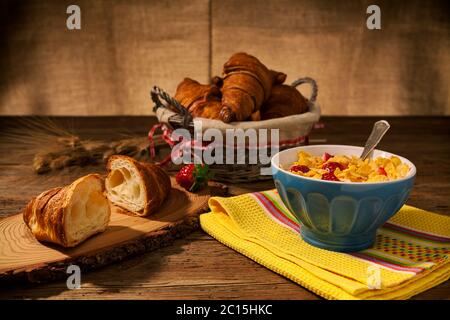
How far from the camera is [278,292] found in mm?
880

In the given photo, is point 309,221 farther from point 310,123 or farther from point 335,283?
point 310,123

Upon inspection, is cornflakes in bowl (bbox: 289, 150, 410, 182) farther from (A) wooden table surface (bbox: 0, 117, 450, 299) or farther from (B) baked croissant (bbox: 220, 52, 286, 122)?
(B) baked croissant (bbox: 220, 52, 286, 122)

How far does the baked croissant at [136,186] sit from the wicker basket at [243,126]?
21 cm

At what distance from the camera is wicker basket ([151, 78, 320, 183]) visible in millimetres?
1367

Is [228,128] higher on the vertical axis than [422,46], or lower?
lower

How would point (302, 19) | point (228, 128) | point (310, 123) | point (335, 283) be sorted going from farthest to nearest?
point (302, 19), point (310, 123), point (228, 128), point (335, 283)

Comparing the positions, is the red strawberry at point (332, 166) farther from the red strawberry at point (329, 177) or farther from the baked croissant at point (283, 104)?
the baked croissant at point (283, 104)

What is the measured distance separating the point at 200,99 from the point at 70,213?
61cm

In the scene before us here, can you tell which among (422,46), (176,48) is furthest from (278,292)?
(422,46)

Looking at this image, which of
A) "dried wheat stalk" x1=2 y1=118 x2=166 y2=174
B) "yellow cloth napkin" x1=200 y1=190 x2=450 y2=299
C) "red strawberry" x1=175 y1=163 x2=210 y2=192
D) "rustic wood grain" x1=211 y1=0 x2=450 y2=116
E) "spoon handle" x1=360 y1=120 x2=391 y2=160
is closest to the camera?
"yellow cloth napkin" x1=200 y1=190 x2=450 y2=299

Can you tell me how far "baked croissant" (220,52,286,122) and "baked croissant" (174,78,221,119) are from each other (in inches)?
1.3

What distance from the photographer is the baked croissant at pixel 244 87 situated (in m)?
1.38

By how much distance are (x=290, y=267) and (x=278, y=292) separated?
0.20 feet

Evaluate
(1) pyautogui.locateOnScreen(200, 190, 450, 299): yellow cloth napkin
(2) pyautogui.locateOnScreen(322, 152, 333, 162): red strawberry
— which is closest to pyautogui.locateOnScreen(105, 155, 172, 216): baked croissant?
(1) pyautogui.locateOnScreen(200, 190, 450, 299): yellow cloth napkin
